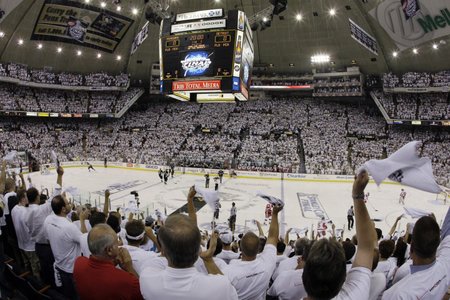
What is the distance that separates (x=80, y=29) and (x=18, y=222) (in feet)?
132

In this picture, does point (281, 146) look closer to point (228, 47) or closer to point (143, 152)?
point (143, 152)

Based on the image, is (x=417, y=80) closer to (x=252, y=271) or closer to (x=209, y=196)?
(x=209, y=196)

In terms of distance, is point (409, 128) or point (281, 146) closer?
point (281, 146)

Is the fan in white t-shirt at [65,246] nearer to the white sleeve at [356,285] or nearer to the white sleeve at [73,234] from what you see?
the white sleeve at [73,234]

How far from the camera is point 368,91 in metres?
48.3

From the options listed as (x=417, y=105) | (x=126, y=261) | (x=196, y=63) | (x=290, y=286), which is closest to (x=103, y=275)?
(x=126, y=261)

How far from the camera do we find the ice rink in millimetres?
19703

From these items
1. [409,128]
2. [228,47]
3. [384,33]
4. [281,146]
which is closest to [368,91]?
[409,128]

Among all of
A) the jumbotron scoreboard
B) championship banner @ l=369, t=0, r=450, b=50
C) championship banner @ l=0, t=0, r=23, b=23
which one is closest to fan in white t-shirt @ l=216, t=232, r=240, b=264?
the jumbotron scoreboard

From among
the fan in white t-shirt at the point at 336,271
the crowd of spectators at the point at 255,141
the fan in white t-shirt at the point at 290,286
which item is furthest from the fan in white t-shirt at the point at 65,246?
the crowd of spectators at the point at 255,141

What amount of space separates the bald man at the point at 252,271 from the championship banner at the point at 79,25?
4088cm

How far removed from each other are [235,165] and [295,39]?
1932 cm

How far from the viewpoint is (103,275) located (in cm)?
291

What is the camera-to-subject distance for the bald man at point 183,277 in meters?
2.40
